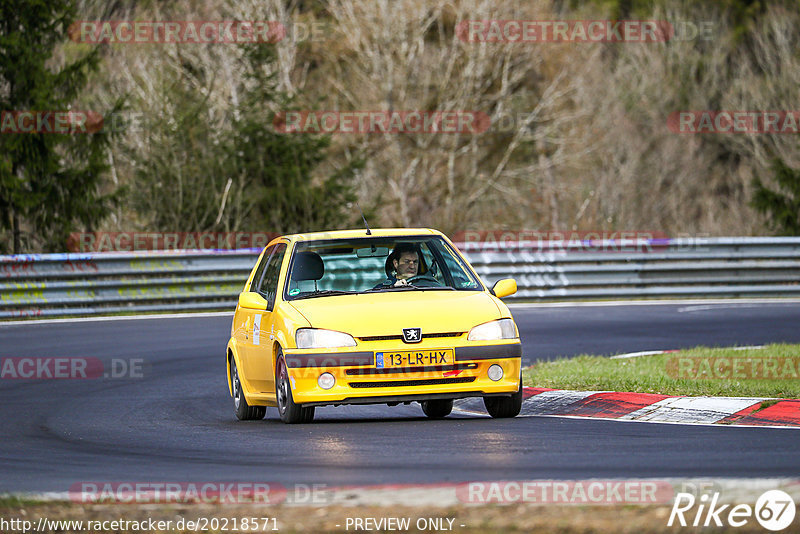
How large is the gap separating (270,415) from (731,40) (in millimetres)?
53564

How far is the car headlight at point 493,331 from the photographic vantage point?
409 inches

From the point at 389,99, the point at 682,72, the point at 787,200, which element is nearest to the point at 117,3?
the point at 389,99

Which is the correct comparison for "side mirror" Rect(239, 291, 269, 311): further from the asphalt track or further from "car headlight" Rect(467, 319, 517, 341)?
"car headlight" Rect(467, 319, 517, 341)

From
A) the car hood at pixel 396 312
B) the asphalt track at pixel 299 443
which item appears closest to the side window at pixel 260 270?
the asphalt track at pixel 299 443

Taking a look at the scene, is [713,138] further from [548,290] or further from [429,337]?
[429,337]

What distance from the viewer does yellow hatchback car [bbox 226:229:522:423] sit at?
1021cm

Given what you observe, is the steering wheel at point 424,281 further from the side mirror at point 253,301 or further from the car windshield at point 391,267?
the side mirror at point 253,301

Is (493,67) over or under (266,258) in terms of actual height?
over

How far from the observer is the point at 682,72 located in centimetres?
5981

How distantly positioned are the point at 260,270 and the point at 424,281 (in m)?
1.72

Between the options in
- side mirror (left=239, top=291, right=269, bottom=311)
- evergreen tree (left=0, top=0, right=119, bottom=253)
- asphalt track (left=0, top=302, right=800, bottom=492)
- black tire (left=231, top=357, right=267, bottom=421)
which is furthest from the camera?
evergreen tree (left=0, top=0, right=119, bottom=253)

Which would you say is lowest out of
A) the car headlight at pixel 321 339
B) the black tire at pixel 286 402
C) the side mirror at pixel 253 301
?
the black tire at pixel 286 402

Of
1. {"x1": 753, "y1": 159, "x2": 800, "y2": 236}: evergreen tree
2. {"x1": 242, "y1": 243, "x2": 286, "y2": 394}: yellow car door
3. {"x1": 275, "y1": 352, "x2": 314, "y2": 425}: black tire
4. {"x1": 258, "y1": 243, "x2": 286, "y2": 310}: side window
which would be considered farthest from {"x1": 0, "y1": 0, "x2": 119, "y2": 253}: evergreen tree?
{"x1": 275, "y1": 352, "x2": 314, "y2": 425}: black tire

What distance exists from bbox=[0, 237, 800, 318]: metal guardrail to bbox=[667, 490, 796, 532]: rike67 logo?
17.9m
